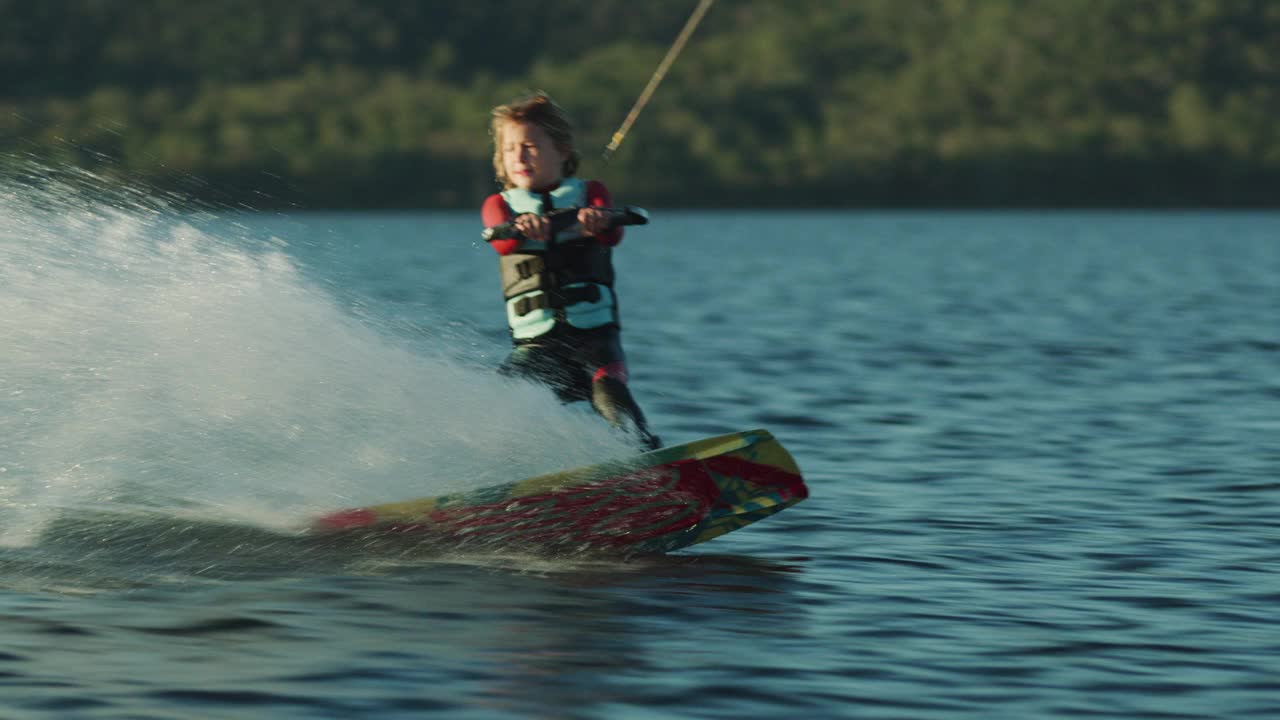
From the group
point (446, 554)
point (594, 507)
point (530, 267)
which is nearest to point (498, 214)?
point (530, 267)

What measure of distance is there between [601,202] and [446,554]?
1.86 m

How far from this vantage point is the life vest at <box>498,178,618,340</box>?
10250 mm

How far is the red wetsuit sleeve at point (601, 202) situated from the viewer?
1019 cm

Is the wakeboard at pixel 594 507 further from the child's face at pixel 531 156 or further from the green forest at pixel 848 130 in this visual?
the green forest at pixel 848 130

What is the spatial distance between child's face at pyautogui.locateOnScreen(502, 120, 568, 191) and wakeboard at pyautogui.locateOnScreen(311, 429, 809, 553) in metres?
1.44

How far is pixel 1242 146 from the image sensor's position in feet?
549

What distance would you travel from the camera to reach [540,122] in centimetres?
1023

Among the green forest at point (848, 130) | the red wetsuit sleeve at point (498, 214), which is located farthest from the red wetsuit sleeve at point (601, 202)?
the green forest at point (848, 130)

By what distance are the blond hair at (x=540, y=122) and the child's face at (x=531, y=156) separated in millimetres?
26

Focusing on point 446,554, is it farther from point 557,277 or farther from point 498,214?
point 498,214

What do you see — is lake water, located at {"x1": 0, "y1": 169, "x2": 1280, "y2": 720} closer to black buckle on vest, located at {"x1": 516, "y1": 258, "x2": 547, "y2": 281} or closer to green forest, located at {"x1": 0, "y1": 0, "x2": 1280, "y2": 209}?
black buckle on vest, located at {"x1": 516, "y1": 258, "x2": 547, "y2": 281}

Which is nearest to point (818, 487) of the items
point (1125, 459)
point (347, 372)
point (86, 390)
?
point (1125, 459)

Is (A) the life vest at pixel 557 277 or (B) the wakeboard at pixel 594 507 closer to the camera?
(B) the wakeboard at pixel 594 507

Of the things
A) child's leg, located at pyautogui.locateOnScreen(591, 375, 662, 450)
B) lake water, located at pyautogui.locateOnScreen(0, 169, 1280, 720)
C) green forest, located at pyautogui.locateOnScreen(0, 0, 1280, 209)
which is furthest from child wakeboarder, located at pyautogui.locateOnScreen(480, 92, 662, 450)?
green forest, located at pyautogui.locateOnScreen(0, 0, 1280, 209)
